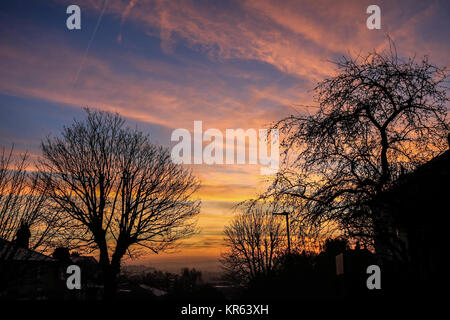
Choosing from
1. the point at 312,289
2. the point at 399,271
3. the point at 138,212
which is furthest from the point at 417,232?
the point at 138,212

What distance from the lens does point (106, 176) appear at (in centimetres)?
2150

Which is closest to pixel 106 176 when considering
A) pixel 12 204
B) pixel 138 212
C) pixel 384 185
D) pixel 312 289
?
pixel 138 212

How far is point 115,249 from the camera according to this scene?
22000 millimetres

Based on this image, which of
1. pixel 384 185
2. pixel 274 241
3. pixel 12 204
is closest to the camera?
pixel 384 185

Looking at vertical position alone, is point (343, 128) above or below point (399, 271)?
above

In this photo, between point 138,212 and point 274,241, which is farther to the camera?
point 274,241

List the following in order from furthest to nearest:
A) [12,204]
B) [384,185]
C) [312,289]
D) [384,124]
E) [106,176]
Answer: [106,176], [312,289], [12,204], [384,124], [384,185]

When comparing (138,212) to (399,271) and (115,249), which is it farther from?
(399,271)

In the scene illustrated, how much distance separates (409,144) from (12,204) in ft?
34.7
